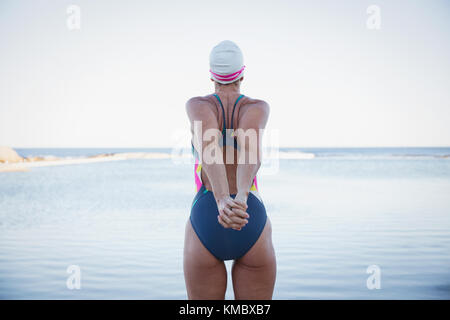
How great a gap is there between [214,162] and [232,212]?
0.80 ft

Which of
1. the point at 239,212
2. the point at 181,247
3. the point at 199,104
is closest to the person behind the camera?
the point at 239,212

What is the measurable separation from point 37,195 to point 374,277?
10399 mm

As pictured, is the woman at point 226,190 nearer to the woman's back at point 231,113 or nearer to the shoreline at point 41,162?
the woman's back at point 231,113

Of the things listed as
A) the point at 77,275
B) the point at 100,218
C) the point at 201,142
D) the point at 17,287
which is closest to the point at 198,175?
the point at 201,142

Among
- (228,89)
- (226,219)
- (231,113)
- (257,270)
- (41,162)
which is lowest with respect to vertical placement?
(41,162)

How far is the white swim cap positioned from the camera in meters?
2.05

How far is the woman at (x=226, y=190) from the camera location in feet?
6.33

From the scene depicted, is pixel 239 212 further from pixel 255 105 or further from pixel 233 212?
pixel 255 105

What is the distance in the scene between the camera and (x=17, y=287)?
433 centimetres

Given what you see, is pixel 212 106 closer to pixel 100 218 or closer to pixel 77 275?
pixel 77 275

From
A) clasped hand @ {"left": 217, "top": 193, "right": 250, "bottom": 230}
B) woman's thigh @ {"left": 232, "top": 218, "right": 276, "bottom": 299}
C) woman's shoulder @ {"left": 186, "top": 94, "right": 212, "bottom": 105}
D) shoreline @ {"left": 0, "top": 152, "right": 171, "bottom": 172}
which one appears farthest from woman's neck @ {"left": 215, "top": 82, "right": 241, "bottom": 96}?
shoreline @ {"left": 0, "top": 152, "right": 171, "bottom": 172}

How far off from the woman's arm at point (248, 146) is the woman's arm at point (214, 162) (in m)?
0.07

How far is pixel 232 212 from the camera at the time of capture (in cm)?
186

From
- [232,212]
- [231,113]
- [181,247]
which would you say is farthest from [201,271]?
[181,247]
